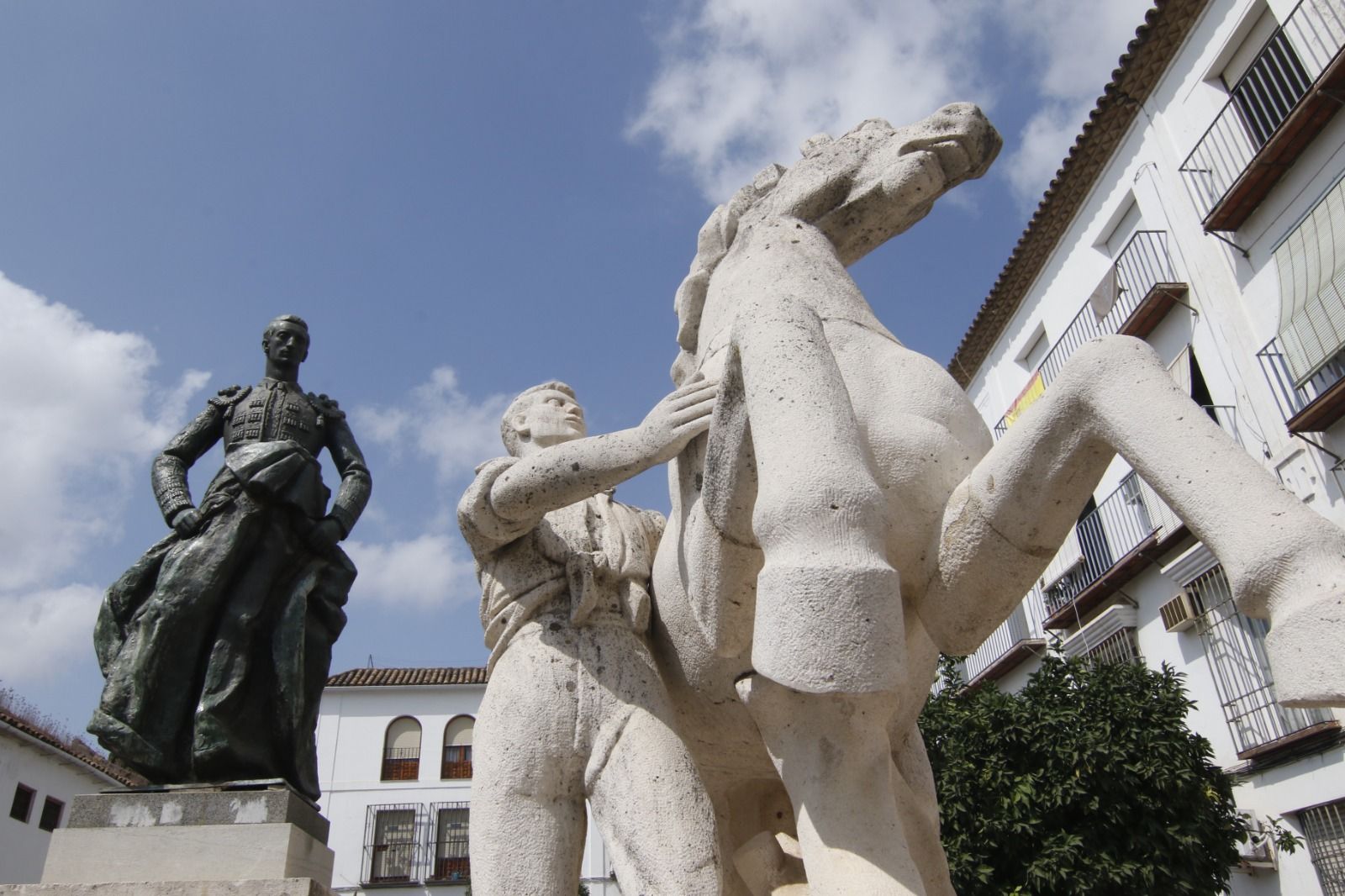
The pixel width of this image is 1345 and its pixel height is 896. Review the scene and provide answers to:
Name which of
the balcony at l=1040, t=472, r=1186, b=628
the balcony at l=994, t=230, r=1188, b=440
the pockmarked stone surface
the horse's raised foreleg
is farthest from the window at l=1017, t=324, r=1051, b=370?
the horse's raised foreleg

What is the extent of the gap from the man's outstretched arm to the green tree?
7.33 meters

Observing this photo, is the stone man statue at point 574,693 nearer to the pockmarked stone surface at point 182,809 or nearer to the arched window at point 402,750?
Result: the pockmarked stone surface at point 182,809

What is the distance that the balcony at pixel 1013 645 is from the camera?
16641mm

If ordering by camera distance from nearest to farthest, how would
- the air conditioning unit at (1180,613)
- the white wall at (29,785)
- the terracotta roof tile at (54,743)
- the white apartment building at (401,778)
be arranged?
the air conditioning unit at (1180,613) < the terracotta roof tile at (54,743) < the white wall at (29,785) < the white apartment building at (401,778)

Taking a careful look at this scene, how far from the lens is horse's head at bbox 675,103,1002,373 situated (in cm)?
251

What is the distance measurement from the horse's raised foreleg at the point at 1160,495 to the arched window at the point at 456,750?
30087mm

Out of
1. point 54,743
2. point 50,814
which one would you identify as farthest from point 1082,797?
point 50,814

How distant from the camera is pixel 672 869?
6.72 ft

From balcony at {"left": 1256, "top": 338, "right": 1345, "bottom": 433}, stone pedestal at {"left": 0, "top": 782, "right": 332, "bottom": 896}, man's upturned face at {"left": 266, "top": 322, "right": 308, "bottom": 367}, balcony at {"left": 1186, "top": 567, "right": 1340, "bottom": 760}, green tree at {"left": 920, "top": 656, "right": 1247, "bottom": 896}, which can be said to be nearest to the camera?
stone pedestal at {"left": 0, "top": 782, "right": 332, "bottom": 896}

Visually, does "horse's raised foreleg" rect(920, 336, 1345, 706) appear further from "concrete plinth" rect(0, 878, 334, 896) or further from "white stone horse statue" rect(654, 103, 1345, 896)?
"concrete plinth" rect(0, 878, 334, 896)

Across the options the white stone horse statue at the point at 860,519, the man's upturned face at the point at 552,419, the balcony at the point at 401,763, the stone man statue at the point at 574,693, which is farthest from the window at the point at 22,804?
the white stone horse statue at the point at 860,519

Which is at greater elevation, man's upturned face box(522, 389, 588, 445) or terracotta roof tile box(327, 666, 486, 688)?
terracotta roof tile box(327, 666, 486, 688)

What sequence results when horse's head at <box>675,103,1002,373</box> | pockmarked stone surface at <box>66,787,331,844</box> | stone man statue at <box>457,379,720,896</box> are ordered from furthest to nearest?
pockmarked stone surface at <box>66,787,331,844</box> → horse's head at <box>675,103,1002,373</box> → stone man statue at <box>457,379,720,896</box>

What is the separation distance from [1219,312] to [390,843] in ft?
82.6
